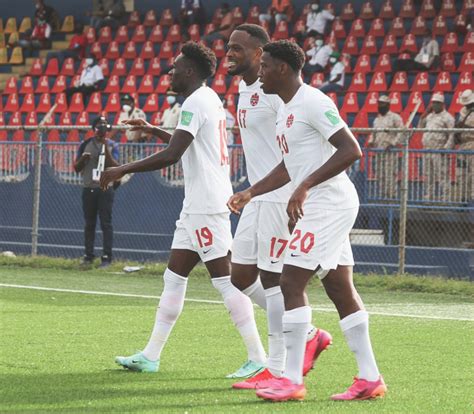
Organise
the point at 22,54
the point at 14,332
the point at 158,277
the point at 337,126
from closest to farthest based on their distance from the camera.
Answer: the point at 337,126 → the point at 14,332 → the point at 158,277 → the point at 22,54

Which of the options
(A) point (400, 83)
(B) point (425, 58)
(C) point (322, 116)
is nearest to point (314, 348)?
(C) point (322, 116)

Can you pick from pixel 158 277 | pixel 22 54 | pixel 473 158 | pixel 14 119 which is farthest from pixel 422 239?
pixel 22 54

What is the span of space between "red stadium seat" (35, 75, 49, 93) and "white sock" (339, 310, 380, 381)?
20.3 meters

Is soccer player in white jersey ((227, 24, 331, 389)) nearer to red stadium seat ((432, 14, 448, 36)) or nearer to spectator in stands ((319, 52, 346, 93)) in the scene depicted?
spectator in stands ((319, 52, 346, 93))

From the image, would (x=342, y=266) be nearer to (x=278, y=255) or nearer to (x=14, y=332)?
(x=278, y=255)

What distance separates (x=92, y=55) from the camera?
86.0 feet

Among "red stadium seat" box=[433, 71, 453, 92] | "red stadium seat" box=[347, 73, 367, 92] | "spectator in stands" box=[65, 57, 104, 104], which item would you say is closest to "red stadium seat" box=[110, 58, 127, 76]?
"spectator in stands" box=[65, 57, 104, 104]

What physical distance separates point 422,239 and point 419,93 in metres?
5.12

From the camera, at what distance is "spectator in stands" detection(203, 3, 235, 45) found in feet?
81.4

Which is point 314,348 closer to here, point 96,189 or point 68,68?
point 96,189

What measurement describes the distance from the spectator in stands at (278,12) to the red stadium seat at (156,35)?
2750mm

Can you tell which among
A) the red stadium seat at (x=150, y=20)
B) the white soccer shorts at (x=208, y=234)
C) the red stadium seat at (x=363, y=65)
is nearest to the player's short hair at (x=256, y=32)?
the white soccer shorts at (x=208, y=234)

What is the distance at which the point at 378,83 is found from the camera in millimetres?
21281

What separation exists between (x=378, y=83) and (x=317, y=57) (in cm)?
170
